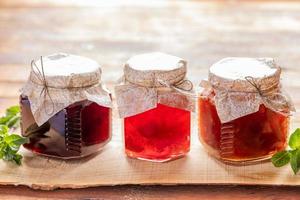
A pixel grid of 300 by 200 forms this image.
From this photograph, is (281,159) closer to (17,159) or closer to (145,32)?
(17,159)

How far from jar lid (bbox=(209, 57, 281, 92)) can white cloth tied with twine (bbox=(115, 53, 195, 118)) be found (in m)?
0.04

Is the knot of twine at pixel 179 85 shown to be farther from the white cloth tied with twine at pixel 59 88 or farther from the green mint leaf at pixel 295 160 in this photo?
the green mint leaf at pixel 295 160

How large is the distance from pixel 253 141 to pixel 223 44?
0.67 metres

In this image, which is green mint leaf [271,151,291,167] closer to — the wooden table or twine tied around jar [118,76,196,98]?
twine tied around jar [118,76,196,98]

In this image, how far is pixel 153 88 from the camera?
1.02m

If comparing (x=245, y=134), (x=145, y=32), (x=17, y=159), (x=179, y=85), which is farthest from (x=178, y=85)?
(x=145, y=32)

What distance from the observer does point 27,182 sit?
1.01 metres

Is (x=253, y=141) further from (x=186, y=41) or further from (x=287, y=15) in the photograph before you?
(x=287, y=15)

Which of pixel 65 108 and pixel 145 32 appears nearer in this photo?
pixel 65 108

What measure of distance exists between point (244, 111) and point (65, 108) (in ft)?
0.78

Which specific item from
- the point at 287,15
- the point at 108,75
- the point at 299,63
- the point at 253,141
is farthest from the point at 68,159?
the point at 287,15

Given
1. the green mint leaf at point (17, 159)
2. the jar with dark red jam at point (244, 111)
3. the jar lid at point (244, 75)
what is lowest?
the green mint leaf at point (17, 159)

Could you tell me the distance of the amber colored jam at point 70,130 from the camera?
1041 mm

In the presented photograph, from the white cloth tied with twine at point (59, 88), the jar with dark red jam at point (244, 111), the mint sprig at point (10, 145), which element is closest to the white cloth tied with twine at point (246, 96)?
the jar with dark red jam at point (244, 111)
